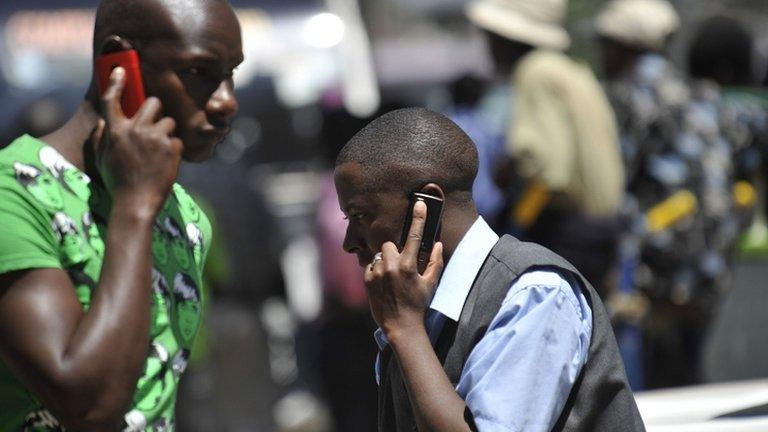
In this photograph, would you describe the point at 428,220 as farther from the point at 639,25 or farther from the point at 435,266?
the point at 639,25

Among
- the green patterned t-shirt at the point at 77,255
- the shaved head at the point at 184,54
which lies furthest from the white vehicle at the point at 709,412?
the shaved head at the point at 184,54

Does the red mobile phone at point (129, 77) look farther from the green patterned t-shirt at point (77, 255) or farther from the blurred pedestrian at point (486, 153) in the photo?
the blurred pedestrian at point (486, 153)

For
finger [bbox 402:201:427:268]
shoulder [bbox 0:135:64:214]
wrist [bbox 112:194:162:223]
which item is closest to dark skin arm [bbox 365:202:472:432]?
finger [bbox 402:201:427:268]

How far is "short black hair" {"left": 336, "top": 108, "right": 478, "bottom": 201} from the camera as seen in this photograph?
2627 millimetres

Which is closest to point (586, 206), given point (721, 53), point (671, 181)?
point (671, 181)

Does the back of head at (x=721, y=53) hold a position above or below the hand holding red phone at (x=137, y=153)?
below

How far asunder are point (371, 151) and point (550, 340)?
0.49 m

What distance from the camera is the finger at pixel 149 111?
2730mm

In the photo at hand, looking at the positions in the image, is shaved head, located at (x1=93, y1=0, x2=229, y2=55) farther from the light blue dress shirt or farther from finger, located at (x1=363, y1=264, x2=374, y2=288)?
the light blue dress shirt

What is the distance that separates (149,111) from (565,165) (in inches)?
132

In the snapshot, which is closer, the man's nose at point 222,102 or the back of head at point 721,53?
the man's nose at point 222,102

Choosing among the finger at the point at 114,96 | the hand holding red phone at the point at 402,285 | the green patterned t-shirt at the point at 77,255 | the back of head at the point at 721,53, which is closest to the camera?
the hand holding red phone at the point at 402,285

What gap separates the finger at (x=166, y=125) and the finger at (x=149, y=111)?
0.6 inches

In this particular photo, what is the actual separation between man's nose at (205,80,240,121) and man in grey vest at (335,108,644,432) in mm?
313
